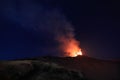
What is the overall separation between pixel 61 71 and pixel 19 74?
609cm

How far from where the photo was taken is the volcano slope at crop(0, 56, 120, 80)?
29.3 metres

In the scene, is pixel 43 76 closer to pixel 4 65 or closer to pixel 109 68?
pixel 4 65

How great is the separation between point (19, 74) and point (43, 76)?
325 centimetres

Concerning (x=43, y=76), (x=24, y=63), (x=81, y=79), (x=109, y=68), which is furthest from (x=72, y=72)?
(x=109, y=68)

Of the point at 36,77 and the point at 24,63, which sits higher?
the point at 24,63

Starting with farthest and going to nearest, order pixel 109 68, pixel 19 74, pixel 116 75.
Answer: pixel 109 68 → pixel 116 75 → pixel 19 74

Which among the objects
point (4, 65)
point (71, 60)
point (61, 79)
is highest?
point (71, 60)

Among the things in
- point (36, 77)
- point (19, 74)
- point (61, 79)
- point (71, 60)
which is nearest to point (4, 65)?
point (19, 74)

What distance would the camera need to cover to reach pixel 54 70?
32.4 m

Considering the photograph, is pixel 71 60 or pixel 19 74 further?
pixel 71 60

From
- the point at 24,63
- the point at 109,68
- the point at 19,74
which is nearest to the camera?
the point at 19,74

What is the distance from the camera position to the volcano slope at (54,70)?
29.3 meters

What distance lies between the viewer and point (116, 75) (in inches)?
1604

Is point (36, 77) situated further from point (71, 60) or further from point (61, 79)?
point (71, 60)
